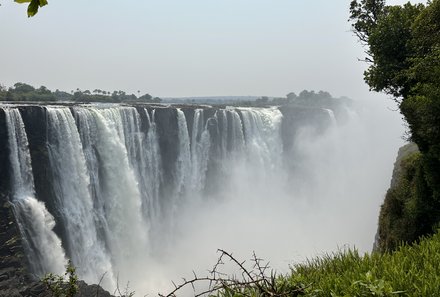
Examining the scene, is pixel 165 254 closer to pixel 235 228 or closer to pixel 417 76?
pixel 235 228

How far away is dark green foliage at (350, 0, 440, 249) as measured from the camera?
10.2 meters

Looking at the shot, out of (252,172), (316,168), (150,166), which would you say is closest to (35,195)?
(150,166)

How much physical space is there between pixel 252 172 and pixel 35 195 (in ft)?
80.8

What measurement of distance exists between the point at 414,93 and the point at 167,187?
962 inches

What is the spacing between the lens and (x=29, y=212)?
827 inches

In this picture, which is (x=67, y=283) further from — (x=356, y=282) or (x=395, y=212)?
(x=395, y=212)

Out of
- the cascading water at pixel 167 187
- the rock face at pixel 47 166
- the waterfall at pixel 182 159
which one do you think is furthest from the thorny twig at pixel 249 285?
the waterfall at pixel 182 159

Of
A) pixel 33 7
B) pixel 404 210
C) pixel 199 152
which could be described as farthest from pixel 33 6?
pixel 199 152

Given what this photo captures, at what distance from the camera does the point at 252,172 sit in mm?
42031

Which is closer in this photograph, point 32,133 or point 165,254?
point 32,133

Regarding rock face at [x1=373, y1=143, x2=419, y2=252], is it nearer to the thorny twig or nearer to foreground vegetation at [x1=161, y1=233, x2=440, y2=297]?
foreground vegetation at [x1=161, y1=233, x2=440, y2=297]

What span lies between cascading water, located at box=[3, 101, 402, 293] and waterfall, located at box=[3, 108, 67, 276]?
56 mm

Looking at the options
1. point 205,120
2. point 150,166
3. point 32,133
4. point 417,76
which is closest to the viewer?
point 417,76

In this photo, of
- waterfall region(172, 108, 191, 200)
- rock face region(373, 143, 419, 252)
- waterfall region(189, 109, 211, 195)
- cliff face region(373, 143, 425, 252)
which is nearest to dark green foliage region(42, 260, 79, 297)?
cliff face region(373, 143, 425, 252)
